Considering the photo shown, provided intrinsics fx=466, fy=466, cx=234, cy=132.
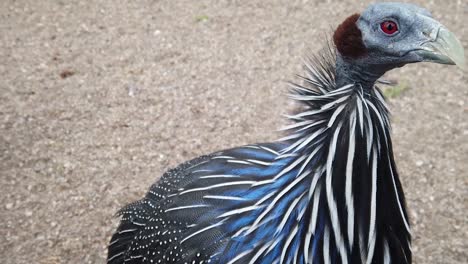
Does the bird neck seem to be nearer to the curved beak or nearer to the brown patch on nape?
the brown patch on nape

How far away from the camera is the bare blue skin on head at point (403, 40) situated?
1.96 m

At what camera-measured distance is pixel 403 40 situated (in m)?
2.01

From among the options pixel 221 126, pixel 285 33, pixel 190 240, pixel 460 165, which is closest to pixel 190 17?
pixel 285 33

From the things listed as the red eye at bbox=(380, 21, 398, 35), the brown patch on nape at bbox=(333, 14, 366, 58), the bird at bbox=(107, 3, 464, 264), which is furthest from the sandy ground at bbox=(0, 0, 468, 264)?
the red eye at bbox=(380, 21, 398, 35)

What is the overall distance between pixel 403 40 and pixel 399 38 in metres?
0.02

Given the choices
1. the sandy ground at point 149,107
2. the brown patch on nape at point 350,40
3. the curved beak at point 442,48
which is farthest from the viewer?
the sandy ground at point 149,107

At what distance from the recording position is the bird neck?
2.09 meters

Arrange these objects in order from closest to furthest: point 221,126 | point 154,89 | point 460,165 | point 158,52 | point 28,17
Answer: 1. point 460,165
2. point 221,126
3. point 154,89
4. point 158,52
5. point 28,17

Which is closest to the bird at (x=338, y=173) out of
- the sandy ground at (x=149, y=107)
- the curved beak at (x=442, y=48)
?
the curved beak at (x=442, y=48)

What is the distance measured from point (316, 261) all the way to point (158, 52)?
3.97m

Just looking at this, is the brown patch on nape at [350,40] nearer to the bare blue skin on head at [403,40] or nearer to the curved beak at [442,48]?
the bare blue skin on head at [403,40]

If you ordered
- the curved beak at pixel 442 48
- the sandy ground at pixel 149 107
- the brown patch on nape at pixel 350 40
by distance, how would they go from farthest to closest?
the sandy ground at pixel 149 107
the brown patch on nape at pixel 350 40
the curved beak at pixel 442 48

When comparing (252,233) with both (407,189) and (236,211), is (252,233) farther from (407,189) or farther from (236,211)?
(407,189)

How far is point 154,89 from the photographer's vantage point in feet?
16.8
